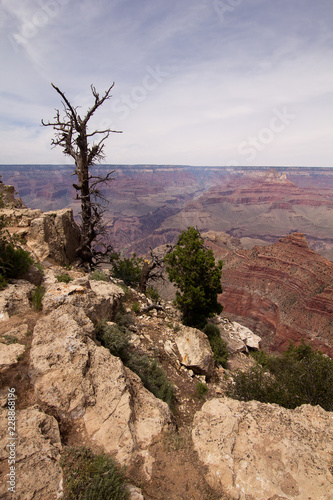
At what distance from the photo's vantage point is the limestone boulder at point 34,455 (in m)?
2.81

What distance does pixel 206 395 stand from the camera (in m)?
8.17

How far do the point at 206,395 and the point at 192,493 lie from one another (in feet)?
17.0

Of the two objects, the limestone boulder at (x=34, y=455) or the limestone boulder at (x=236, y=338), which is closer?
the limestone boulder at (x=34, y=455)

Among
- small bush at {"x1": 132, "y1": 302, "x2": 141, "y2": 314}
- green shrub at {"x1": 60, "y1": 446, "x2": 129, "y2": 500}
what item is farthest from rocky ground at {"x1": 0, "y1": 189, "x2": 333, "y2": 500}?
small bush at {"x1": 132, "y1": 302, "x2": 141, "y2": 314}

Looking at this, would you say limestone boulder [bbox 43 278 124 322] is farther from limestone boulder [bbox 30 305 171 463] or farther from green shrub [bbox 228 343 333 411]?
green shrub [bbox 228 343 333 411]

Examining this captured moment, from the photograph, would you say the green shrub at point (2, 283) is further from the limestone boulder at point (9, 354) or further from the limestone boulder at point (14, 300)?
the limestone boulder at point (9, 354)

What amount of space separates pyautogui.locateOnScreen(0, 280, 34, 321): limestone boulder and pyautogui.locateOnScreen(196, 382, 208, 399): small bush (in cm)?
604

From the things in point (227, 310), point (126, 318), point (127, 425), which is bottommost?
point (227, 310)

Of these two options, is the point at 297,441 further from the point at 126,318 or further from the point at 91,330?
the point at 126,318


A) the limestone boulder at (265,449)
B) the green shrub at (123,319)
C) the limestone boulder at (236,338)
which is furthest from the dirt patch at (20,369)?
the limestone boulder at (236,338)

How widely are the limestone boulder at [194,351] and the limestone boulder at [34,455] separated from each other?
6.39 meters

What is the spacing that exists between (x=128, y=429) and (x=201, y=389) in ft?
16.8

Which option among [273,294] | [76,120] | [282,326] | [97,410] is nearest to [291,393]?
[97,410]

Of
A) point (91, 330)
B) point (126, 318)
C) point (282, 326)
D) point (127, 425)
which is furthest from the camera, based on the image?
point (282, 326)
